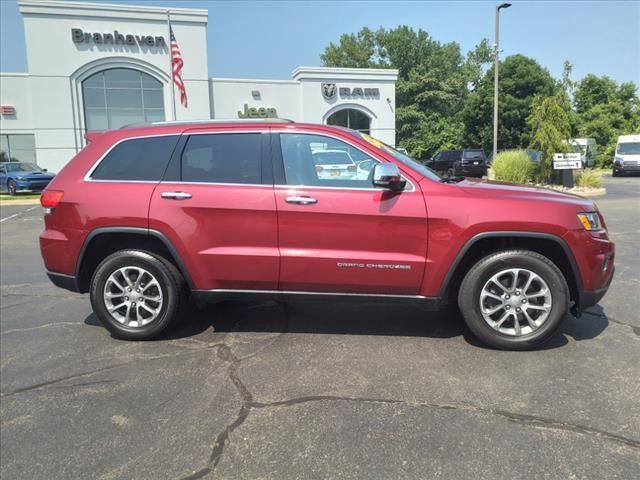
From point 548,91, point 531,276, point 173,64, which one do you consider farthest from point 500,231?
point 548,91

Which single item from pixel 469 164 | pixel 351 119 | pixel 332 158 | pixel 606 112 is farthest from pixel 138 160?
pixel 606 112

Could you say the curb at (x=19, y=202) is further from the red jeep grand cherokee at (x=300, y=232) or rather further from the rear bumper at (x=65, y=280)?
the red jeep grand cherokee at (x=300, y=232)

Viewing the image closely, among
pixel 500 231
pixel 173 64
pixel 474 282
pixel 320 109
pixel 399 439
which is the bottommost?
pixel 399 439

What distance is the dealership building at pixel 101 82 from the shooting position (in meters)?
28.1

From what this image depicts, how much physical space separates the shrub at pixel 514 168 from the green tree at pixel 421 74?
89.9ft

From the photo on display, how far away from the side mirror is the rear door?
0.86 m

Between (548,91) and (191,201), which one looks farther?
(548,91)

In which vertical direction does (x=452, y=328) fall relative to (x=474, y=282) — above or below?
below

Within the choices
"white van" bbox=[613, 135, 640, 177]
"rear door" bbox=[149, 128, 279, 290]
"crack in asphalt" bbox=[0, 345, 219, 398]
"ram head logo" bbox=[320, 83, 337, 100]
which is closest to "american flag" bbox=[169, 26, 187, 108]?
"ram head logo" bbox=[320, 83, 337, 100]

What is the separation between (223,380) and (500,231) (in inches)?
92.5

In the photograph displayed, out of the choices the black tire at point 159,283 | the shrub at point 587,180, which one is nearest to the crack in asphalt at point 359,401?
the black tire at point 159,283

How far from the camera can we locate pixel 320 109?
33406 mm

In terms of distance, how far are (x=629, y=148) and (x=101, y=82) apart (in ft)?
97.1

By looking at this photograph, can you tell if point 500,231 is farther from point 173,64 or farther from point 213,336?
point 173,64
